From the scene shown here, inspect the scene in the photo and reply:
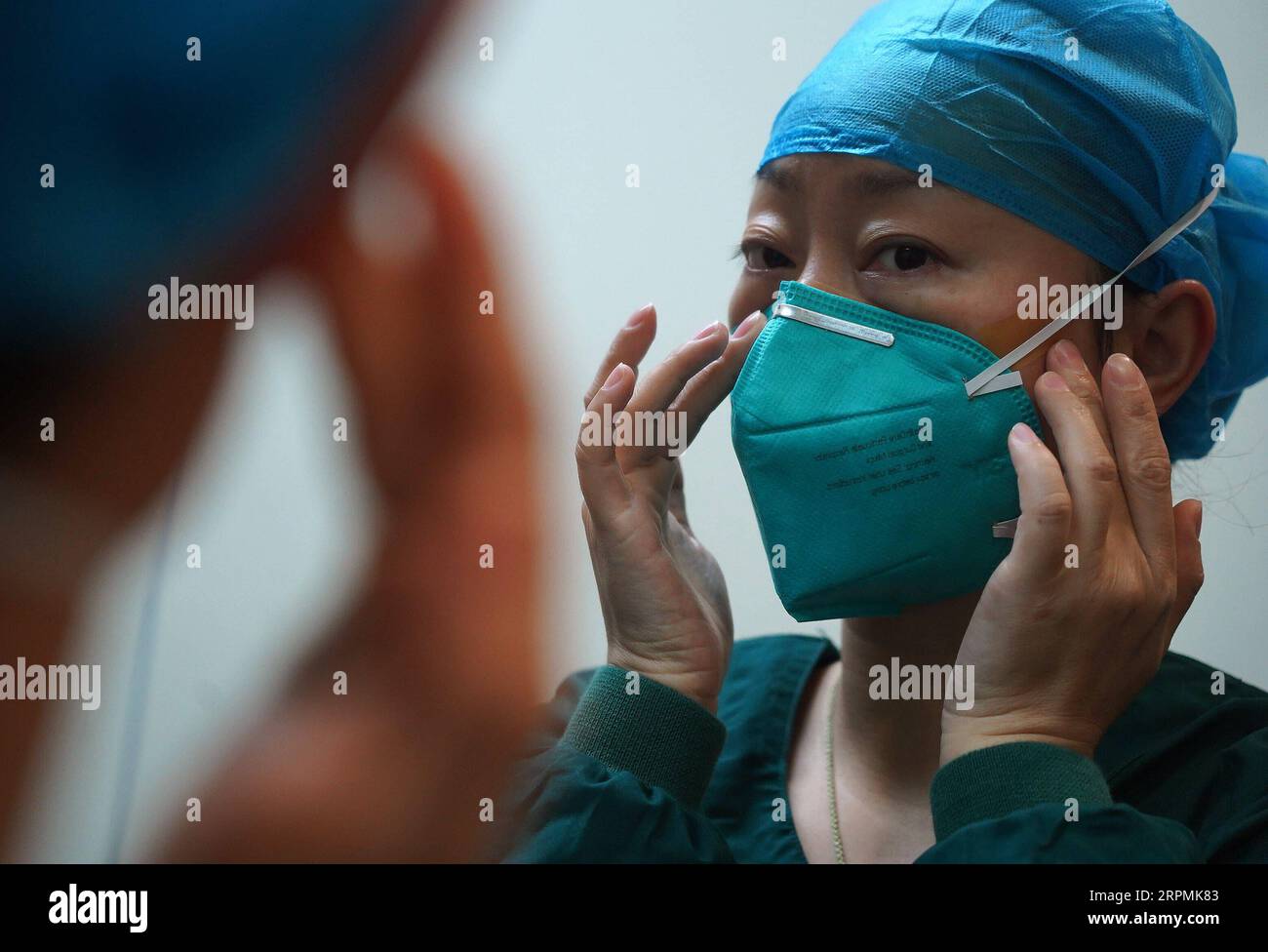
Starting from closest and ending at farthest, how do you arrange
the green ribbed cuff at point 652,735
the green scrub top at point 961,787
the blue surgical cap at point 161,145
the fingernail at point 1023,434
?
the blue surgical cap at point 161,145 → the green scrub top at point 961,787 → the fingernail at point 1023,434 → the green ribbed cuff at point 652,735

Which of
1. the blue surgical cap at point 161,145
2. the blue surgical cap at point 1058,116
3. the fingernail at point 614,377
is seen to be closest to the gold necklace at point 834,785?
the fingernail at point 614,377

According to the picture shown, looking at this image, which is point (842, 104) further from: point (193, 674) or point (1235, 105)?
point (193, 674)

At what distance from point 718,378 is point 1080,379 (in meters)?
0.41

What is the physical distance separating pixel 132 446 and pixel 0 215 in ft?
0.69

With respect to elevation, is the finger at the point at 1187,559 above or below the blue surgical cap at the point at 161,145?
below

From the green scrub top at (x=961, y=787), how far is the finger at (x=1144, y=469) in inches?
9.7

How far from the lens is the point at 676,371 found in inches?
53.9

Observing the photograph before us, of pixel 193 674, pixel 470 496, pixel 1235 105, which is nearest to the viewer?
pixel 470 496

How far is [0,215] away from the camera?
0.82 m

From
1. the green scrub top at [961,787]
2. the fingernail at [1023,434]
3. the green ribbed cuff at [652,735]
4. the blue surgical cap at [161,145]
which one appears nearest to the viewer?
the blue surgical cap at [161,145]

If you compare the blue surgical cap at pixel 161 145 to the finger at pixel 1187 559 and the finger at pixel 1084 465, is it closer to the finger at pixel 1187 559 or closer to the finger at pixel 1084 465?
the finger at pixel 1084 465

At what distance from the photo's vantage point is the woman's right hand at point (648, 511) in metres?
1.38

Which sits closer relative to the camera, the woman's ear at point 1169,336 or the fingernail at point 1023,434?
the fingernail at point 1023,434
